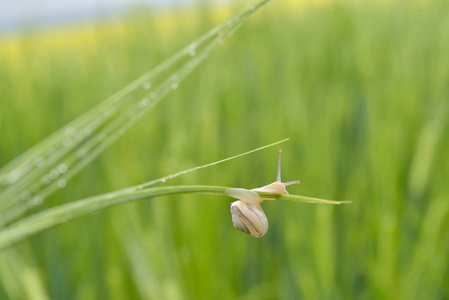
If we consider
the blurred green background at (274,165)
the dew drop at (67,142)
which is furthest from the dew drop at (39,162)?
the blurred green background at (274,165)

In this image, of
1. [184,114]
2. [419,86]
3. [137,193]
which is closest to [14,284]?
[184,114]

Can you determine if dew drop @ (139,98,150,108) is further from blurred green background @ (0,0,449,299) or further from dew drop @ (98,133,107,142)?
blurred green background @ (0,0,449,299)

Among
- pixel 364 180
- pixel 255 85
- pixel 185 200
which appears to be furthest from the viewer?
pixel 255 85

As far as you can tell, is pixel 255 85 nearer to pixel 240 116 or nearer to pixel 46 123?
pixel 240 116

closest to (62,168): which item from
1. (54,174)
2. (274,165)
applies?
(54,174)

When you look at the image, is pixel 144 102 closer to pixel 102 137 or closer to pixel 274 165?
pixel 102 137

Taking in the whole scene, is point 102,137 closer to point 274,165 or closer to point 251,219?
point 251,219

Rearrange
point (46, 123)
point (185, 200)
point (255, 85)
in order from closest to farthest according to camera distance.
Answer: point (185, 200) → point (255, 85) → point (46, 123)

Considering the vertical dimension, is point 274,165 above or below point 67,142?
above

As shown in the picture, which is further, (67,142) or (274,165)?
(274,165)

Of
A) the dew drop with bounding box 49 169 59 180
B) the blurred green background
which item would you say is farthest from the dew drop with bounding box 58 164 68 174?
the blurred green background
